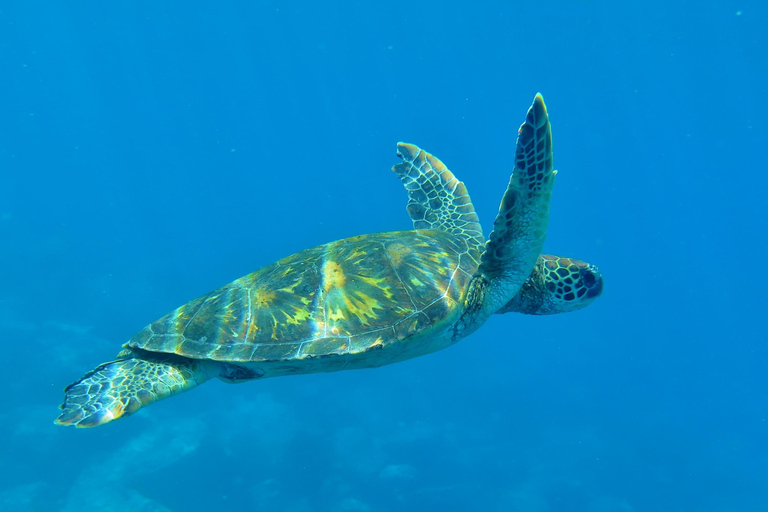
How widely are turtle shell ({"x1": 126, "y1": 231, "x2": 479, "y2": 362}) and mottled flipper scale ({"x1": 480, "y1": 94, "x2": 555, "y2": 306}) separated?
38 cm

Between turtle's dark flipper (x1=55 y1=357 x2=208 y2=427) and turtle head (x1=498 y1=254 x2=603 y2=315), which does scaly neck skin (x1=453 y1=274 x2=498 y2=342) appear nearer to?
turtle head (x1=498 y1=254 x2=603 y2=315)

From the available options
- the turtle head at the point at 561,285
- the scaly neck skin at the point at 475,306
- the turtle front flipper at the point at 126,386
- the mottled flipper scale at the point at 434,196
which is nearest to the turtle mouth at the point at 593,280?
the turtle head at the point at 561,285

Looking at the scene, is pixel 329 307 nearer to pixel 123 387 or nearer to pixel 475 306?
pixel 475 306

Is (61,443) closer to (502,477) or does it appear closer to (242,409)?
(242,409)

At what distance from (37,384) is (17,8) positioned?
54.6m

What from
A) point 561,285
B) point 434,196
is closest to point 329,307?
point 561,285

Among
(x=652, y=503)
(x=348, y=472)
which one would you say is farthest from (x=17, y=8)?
(x=652, y=503)

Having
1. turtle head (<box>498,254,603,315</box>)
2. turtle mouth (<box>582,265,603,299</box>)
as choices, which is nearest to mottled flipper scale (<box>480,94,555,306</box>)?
turtle head (<box>498,254,603,315</box>)

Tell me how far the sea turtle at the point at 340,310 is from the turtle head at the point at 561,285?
723 millimetres

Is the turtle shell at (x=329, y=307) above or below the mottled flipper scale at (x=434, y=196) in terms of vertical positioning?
below

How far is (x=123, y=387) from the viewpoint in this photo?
3.91m

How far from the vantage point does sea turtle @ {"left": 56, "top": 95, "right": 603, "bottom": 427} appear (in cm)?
369

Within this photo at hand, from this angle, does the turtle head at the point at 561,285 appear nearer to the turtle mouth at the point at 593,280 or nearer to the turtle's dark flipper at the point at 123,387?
the turtle mouth at the point at 593,280

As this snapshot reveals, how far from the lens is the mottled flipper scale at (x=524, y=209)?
3199 mm
